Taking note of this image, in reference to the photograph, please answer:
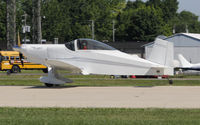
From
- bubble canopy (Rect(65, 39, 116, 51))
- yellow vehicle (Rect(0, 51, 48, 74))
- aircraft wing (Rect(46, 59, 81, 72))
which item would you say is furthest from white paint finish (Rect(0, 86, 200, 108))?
yellow vehicle (Rect(0, 51, 48, 74))

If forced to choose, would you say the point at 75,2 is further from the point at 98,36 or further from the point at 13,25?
the point at 13,25

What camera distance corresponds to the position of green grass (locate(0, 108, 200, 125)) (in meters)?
10.0

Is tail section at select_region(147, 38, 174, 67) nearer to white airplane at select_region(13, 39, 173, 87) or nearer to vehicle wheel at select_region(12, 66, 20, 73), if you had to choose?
white airplane at select_region(13, 39, 173, 87)

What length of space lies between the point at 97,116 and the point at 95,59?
8.18 metres

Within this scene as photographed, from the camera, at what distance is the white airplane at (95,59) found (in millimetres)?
18312

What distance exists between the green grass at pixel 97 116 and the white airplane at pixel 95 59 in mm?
6679

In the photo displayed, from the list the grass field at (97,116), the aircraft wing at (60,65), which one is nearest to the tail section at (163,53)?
the aircraft wing at (60,65)

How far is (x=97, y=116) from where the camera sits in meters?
11.0

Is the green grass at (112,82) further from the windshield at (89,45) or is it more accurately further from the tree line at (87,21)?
the tree line at (87,21)

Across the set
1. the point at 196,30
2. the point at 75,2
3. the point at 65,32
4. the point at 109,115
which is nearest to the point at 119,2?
the point at 75,2

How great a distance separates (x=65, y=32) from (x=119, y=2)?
32344 mm

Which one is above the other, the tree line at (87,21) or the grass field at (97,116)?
the tree line at (87,21)

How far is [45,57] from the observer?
1948 cm

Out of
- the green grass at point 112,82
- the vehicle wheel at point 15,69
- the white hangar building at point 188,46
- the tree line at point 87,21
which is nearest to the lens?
the green grass at point 112,82
